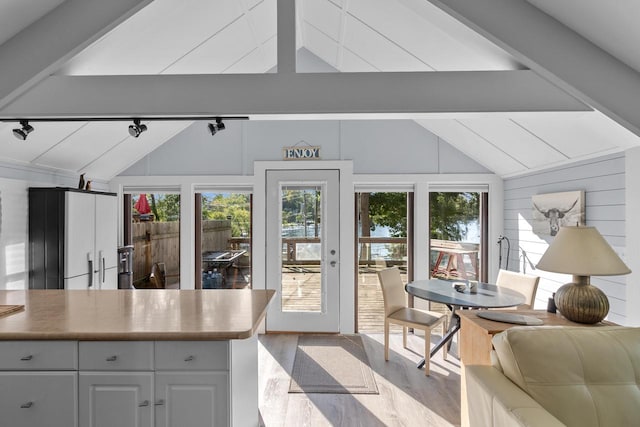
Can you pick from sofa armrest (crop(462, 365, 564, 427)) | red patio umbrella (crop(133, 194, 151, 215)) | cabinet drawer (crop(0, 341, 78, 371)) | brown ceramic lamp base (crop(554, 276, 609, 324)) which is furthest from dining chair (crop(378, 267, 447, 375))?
red patio umbrella (crop(133, 194, 151, 215))

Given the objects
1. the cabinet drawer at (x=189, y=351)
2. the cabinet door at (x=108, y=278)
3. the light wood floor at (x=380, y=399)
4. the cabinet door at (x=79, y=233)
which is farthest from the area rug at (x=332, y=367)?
the cabinet door at (x=79, y=233)

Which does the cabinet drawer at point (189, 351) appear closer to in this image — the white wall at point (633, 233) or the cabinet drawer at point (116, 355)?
the cabinet drawer at point (116, 355)

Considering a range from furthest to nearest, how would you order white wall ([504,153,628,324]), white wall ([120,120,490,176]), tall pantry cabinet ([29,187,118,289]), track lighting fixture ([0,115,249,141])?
white wall ([120,120,490,176]), tall pantry cabinet ([29,187,118,289]), white wall ([504,153,628,324]), track lighting fixture ([0,115,249,141])

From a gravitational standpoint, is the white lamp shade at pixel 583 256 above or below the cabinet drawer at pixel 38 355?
above

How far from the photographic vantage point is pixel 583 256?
2.09 m

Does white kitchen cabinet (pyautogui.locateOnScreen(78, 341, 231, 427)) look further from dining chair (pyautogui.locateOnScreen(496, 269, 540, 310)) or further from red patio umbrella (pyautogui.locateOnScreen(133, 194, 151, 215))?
red patio umbrella (pyautogui.locateOnScreen(133, 194, 151, 215))

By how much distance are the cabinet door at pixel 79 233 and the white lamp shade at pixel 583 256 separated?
370 centimetres

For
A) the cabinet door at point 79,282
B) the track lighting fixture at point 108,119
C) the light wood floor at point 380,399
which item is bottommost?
the light wood floor at point 380,399

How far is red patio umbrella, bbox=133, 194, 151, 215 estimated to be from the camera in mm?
4590

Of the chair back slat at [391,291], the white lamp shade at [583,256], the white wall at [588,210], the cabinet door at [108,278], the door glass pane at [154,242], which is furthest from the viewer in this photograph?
the door glass pane at [154,242]

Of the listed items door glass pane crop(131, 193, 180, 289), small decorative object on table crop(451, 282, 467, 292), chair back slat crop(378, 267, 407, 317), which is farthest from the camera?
door glass pane crop(131, 193, 180, 289)

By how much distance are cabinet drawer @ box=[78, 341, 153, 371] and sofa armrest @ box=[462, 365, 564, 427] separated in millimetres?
1530

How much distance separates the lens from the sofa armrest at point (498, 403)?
1380 millimetres

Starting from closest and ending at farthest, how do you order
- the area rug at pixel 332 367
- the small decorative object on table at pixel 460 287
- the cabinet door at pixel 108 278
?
1. the area rug at pixel 332 367
2. the small decorative object on table at pixel 460 287
3. the cabinet door at pixel 108 278
